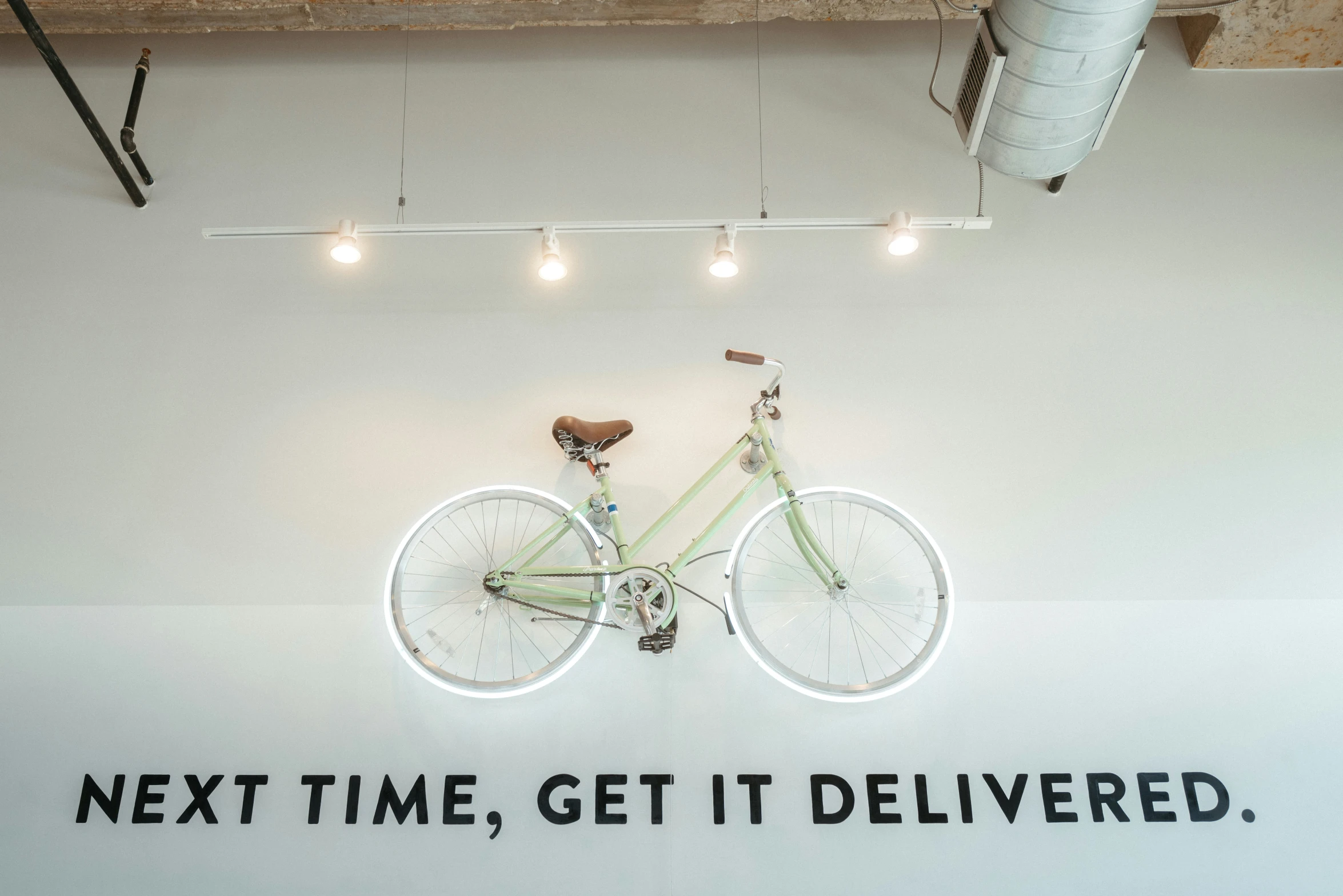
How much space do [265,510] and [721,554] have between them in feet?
5.78

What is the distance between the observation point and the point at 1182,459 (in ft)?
11.1

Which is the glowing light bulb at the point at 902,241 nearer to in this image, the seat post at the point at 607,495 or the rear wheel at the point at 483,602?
the seat post at the point at 607,495

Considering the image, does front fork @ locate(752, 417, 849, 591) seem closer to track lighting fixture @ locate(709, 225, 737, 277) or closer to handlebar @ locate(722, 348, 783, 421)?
handlebar @ locate(722, 348, 783, 421)

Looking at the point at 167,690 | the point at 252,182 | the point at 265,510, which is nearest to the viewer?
the point at 167,690

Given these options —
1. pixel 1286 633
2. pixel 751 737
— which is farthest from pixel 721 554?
pixel 1286 633

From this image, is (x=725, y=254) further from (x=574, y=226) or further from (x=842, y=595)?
(x=842, y=595)

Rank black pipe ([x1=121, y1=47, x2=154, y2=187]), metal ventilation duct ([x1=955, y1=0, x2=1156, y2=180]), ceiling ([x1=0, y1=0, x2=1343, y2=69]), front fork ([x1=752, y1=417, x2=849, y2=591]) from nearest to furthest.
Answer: metal ventilation duct ([x1=955, y1=0, x2=1156, y2=180]) < front fork ([x1=752, y1=417, x2=849, y2=591]) < black pipe ([x1=121, y1=47, x2=154, y2=187]) < ceiling ([x1=0, y1=0, x2=1343, y2=69])

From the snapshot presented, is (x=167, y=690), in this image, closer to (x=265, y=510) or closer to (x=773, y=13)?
(x=265, y=510)

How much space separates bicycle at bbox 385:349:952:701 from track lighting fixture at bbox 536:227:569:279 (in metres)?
0.54

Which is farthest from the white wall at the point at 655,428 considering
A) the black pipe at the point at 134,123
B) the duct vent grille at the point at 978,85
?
the duct vent grille at the point at 978,85

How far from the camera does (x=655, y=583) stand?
299cm

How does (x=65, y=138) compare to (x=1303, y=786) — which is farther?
(x=65, y=138)

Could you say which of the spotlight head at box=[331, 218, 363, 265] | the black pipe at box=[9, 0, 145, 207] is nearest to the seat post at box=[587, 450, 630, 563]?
the spotlight head at box=[331, 218, 363, 265]

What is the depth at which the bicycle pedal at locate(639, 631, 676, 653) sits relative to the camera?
296cm
